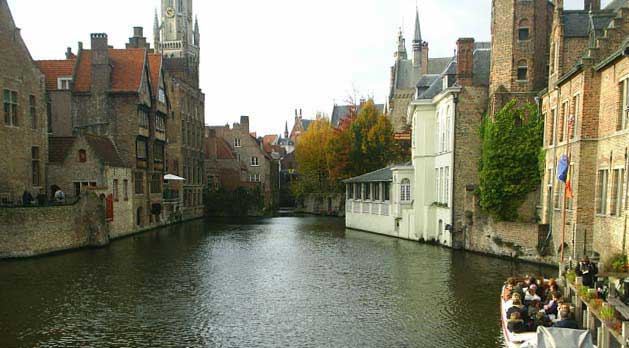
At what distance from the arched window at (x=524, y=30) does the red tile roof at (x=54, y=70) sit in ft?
110

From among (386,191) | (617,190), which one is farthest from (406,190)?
(617,190)

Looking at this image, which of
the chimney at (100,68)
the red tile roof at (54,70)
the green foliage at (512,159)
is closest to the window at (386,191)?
the green foliage at (512,159)

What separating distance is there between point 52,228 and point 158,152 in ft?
58.6

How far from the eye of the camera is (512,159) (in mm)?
26281

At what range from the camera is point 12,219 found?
2533 cm

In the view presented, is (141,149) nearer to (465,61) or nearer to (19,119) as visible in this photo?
(19,119)

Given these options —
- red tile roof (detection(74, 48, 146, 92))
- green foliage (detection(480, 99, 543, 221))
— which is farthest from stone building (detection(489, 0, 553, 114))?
red tile roof (detection(74, 48, 146, 92))

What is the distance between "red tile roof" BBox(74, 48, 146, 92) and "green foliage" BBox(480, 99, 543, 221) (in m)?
27.3

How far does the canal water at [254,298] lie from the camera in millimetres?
13734

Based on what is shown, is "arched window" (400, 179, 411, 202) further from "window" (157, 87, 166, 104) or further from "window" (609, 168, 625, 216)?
"window" (157, 87, 166, 104)

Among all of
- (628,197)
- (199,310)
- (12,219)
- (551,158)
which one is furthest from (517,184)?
(12,219)

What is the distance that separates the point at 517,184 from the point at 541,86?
237 inches

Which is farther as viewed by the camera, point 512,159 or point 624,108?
point 512,159

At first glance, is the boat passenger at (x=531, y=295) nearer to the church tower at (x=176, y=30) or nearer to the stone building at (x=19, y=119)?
the stone building at (x=19, y=119)
